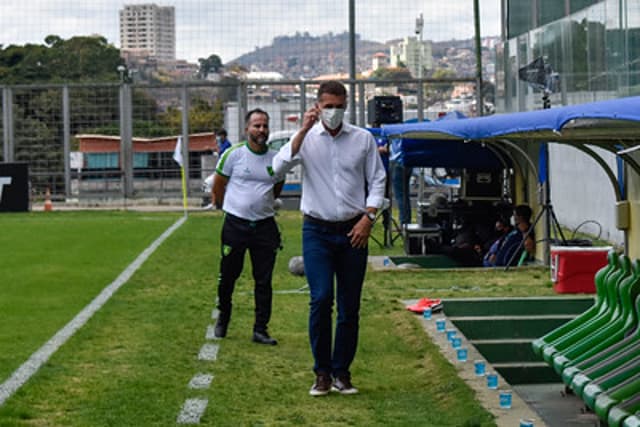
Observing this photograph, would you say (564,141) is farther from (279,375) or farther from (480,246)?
(480,246)

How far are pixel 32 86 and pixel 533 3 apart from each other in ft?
55.5

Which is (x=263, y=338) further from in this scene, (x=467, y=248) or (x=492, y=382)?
(x=467, y=248)

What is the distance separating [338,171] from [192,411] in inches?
74.5

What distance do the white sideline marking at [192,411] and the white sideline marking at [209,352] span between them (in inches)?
75.7

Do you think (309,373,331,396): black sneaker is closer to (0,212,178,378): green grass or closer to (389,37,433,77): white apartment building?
(0,212,178,378): green grass

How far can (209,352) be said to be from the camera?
11.8 m

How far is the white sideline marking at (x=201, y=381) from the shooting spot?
10.1 metres

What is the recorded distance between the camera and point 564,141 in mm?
12273

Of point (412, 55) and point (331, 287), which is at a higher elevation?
point (412, 55)

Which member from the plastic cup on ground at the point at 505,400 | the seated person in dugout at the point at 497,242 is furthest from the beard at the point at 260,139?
the seated person in dugout at the point at 497,242

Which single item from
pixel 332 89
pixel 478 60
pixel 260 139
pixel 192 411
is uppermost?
pixel 478 60

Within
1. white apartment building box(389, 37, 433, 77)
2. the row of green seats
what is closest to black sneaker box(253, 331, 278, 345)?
the row of green seats

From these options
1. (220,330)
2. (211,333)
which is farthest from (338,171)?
(211,333)

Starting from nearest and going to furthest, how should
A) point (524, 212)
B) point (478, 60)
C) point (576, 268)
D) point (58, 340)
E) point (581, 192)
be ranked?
point (58, 340) → point (576, 268) → point (524, 212) → point (581, 192) → point (478, 60)
